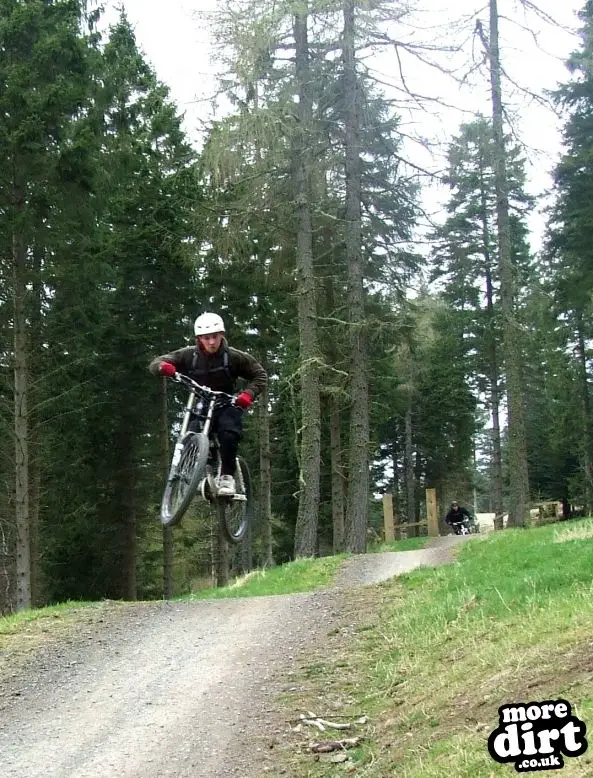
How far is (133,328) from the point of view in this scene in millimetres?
20547

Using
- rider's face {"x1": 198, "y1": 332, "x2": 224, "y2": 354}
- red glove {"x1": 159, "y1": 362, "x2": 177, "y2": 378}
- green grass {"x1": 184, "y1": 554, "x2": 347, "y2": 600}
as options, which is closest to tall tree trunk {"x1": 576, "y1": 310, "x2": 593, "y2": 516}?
green grass {"x1": 184, "y1": 554, "x2": 347, "y2": 600}

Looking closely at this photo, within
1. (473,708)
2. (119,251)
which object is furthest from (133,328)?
(473,708)

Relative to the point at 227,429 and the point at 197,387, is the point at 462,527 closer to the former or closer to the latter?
the point at 227,429

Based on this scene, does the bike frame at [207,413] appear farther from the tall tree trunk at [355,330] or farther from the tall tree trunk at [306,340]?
the tall tree trunk at [355,330]

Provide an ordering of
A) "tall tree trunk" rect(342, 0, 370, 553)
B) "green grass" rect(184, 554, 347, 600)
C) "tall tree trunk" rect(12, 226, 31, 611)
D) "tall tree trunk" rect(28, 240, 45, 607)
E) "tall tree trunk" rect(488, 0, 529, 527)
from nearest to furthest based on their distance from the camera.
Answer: "green grass" rect(184, 554, 347, 600) < "tall tree trunk" rect(12, 226, 31, 611) < "tall tree trunk" rect(342, 0, 370, 553) < "tall tree trunk" rect(28, 240, 45, 607) < "tall tree trunk" rect(488, 0, 529, 527)

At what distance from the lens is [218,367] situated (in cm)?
839

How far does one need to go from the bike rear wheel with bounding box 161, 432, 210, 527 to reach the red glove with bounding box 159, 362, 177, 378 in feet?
2.52

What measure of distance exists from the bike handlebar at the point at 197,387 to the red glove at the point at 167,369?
95 millimetres

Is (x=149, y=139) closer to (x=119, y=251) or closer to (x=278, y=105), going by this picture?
(x=119, y=251)

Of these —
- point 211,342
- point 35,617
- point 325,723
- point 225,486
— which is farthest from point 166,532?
point 325,723

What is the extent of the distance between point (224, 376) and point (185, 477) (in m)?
1.18

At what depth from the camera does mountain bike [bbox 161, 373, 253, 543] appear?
325 inches

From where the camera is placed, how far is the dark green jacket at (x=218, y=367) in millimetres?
8391

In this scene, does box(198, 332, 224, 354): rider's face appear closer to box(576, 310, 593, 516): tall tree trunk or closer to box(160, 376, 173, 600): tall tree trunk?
box(160, 376, 173, 600): tall tree trunk
